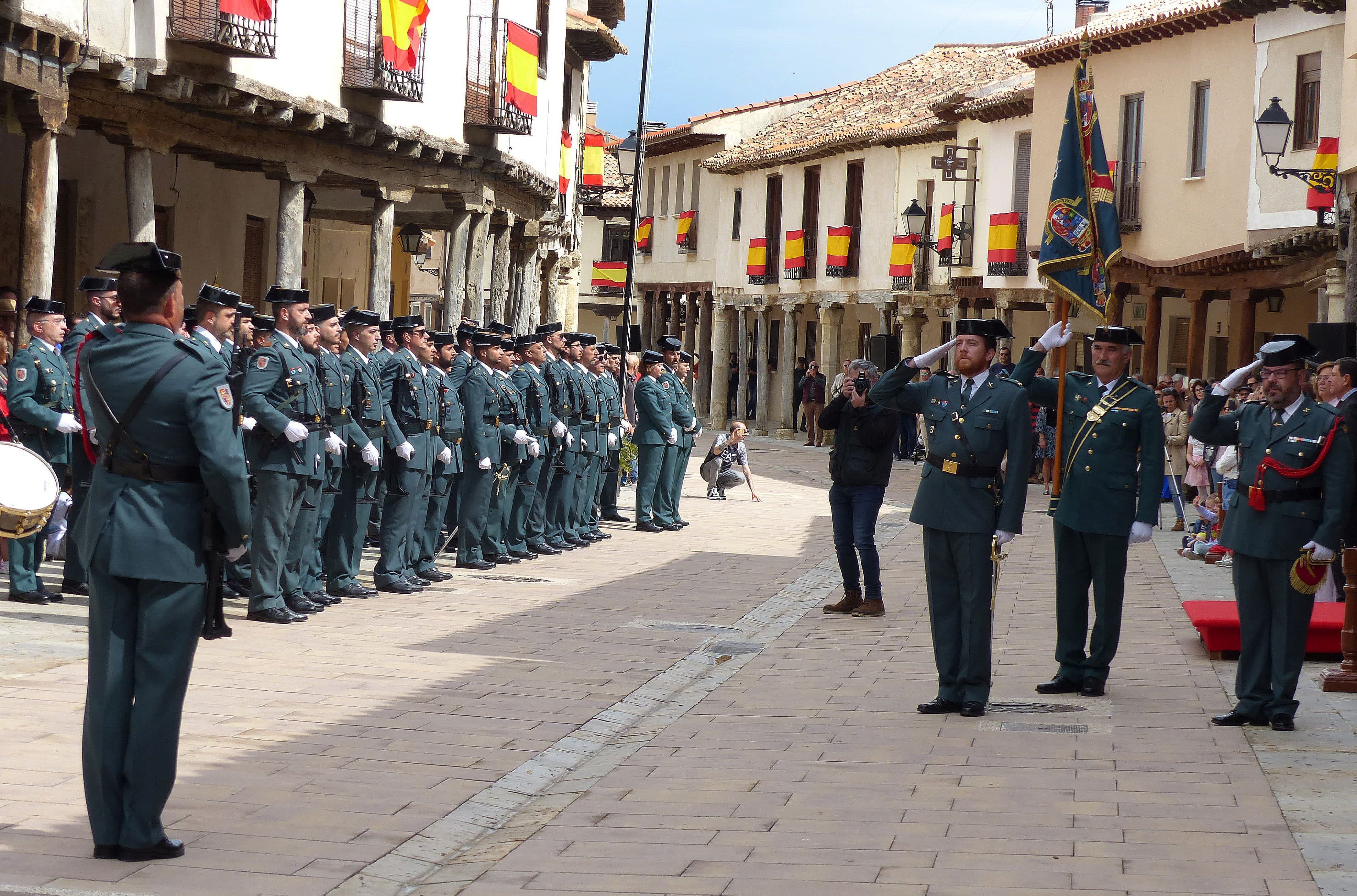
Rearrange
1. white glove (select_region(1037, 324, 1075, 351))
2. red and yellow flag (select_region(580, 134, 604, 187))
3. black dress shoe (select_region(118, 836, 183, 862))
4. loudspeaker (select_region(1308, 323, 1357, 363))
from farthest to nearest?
red and yellow flag (select_region(580, 134, 604, 187)) → loudspeaker (select_region(1308, 323, 1357, 363)) → white glove (select_region(1037, 324, 1075, 351)) → black dress shoe (select_region(118, 836, 183, 862))

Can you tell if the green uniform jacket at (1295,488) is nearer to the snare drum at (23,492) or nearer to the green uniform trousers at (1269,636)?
the green uniform trousers at (1269,636)

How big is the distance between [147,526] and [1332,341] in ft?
24.7

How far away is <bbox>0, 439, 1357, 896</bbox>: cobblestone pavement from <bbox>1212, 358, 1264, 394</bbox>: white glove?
1626mm

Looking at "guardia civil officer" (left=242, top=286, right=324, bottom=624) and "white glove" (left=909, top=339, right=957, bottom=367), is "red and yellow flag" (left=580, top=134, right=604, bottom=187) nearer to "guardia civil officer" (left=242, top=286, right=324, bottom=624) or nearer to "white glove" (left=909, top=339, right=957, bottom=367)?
"guardia civil officer" (left=242, top=286, right=324, bottom=624)

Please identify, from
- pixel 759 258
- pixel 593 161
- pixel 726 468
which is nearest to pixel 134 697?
pixel 726 468

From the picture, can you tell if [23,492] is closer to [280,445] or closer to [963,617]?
[280,445]

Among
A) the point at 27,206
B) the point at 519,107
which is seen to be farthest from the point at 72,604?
the point at 519,107

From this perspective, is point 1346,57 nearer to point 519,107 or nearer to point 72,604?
point 519,107

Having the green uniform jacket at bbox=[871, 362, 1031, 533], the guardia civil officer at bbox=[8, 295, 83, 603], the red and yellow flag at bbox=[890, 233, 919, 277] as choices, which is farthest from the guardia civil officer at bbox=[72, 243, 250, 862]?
the red and yellow flag at bbox=[890, 233, 919, 277]

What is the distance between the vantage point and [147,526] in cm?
Answer: 542

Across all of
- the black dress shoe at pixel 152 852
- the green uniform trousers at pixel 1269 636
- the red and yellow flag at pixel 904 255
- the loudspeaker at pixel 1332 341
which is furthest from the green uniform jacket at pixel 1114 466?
the red and yellow flag at pixel 904 255

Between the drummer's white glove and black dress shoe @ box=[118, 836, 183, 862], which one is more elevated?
the drummer's white glove

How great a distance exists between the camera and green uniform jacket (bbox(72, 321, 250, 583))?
5.41 metres

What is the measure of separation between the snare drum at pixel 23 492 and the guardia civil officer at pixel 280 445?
1417 mm
